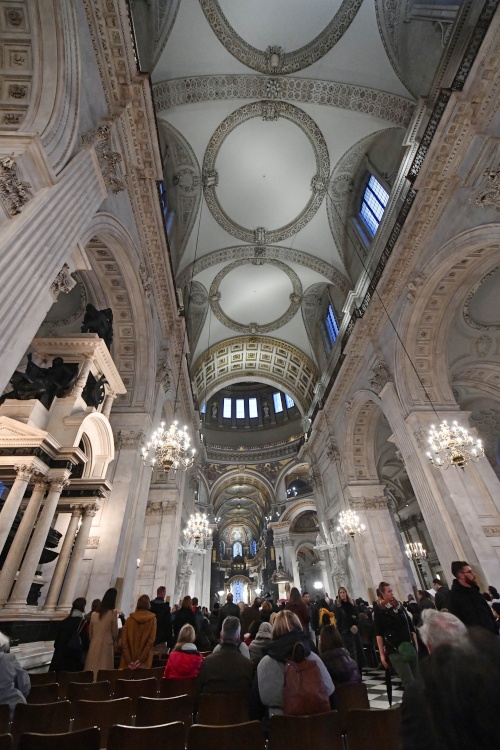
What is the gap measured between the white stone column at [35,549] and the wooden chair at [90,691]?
2.64 m

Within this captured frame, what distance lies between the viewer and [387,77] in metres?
10.7

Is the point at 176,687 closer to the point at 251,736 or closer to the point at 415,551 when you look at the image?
the point at 251,736

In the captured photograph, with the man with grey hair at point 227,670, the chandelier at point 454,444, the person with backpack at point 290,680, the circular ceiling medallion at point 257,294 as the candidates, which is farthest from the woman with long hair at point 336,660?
the circular ceiling medallion at point 257,294

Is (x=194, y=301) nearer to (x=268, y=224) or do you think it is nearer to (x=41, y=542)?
(x=268, y=224)

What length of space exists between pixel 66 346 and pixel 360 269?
11609 millimetres

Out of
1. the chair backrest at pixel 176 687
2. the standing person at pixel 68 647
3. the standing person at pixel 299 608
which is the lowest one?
the chair backrest at pixel 176 687

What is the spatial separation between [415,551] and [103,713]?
736 inches

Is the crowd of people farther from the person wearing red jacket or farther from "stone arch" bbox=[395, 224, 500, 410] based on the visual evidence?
"stone arch" bbox=[395, 224, 500, 410]

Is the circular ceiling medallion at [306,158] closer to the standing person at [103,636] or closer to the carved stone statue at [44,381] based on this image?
the carved stone statue at [44,381]

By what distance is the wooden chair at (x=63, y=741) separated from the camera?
1.70m

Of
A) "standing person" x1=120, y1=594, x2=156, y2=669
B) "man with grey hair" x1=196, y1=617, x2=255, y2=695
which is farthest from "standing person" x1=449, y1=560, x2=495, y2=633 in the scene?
"standing person" x1=120, y1=594, x2=156, y2=669

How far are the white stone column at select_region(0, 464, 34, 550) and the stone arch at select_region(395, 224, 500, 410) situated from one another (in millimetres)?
8988

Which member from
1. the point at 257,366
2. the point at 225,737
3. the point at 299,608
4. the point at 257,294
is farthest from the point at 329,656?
the point at 257,366

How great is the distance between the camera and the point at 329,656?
9.72 ft
